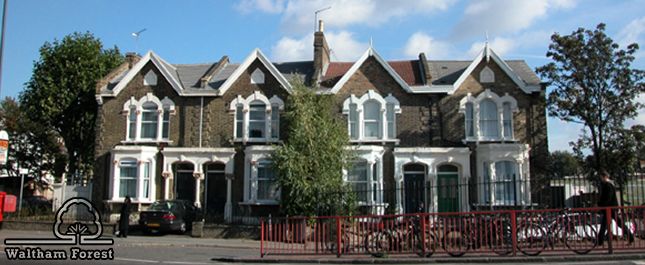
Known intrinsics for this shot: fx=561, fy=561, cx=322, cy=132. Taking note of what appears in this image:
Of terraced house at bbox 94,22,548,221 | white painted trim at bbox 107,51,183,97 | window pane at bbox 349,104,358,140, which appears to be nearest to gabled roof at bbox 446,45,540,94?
terraced house at bbox 94,22,548,221

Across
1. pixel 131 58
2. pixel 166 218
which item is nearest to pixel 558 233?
pixel 166 218

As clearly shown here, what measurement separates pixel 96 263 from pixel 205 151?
1301cm

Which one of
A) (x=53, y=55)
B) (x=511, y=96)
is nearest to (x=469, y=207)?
(x=511, y=96)

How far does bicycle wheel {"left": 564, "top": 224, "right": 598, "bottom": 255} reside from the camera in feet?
44.3

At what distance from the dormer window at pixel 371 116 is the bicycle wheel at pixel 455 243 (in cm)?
1184

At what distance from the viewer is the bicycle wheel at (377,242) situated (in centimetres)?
1408

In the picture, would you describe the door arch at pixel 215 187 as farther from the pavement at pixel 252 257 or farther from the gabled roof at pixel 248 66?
the pavement at pixel 252 257

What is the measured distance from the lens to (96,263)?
1280 centimetres

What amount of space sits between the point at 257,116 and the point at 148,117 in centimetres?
534

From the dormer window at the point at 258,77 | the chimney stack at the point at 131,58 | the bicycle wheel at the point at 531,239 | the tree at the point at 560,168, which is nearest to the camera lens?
the bicycle wheel at the point at 531,239

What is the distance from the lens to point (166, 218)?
21.5 metres

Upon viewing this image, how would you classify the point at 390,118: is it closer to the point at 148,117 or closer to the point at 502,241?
the point at 148,117

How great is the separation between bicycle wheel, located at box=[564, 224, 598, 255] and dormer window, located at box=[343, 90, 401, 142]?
12527 millimetres

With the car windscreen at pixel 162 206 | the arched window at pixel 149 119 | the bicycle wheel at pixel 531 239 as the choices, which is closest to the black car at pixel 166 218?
the car windscreen at pixel 162 206
